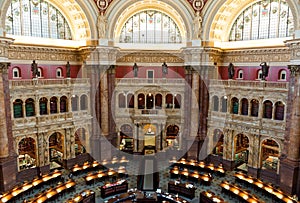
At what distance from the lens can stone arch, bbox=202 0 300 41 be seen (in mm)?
27469

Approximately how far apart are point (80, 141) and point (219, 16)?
22807mm

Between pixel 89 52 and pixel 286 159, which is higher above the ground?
pixel 89 52

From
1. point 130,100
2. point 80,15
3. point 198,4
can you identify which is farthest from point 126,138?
point 198,4

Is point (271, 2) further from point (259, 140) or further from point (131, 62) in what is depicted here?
point (131, 62)

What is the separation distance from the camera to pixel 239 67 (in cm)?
2938

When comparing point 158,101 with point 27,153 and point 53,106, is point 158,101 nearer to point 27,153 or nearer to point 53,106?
point 53,106

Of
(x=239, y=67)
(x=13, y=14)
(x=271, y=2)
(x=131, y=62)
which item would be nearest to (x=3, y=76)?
(x=13, y=14)

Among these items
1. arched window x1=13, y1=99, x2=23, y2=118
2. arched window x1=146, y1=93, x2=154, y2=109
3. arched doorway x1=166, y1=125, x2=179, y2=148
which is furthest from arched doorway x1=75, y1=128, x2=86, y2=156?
arched doorway x1=166, y1=125, x2=179, y2=148

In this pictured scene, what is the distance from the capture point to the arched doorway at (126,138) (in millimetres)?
32625

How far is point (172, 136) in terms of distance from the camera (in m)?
33.3

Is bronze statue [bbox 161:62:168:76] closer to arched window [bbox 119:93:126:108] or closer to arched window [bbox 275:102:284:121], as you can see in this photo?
arched window [bbox 119:93:126:108]

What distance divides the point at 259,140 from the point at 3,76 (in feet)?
84.1

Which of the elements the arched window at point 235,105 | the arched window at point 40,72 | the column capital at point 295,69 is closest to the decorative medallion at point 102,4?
the arched window at point 40,72

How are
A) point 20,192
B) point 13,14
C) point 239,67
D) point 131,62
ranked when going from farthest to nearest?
point 131,62 → point 239,67 → point 13,14 → point 20,192
